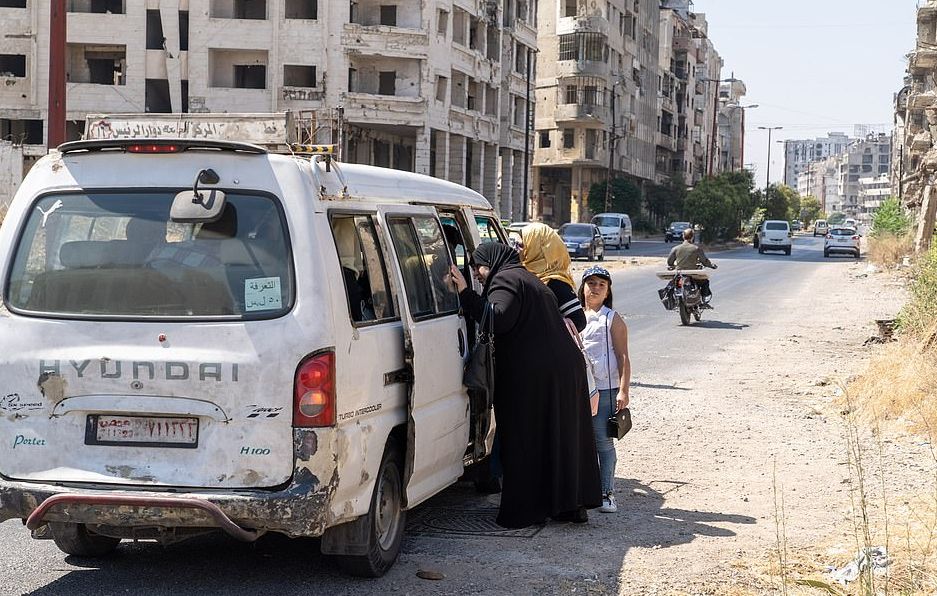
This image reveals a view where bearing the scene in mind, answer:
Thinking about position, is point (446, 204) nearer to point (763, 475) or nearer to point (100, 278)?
point (100, 278)

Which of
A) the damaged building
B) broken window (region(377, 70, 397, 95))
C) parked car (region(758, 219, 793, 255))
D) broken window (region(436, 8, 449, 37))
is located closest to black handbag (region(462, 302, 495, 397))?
the damaged building

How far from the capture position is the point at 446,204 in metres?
7.12

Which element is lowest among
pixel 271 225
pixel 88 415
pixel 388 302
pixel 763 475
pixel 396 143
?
pixel 763 475

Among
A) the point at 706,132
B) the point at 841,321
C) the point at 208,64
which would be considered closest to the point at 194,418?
the point at 841,321

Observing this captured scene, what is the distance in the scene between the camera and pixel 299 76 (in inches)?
2119

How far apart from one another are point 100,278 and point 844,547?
13.4 feet

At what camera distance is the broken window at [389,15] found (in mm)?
56375

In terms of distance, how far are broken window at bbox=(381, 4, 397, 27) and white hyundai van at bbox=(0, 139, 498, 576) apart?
5233 cm

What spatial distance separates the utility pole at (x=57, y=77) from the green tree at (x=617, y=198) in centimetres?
7386

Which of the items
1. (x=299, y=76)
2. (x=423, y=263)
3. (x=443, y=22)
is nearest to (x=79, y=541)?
(x=423, y=263)

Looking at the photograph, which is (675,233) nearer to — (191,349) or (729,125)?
(191,349)

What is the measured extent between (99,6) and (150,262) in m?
53.0

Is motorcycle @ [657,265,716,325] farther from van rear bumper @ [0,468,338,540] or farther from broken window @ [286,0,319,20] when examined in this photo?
broken window @ [286,0,319,20]

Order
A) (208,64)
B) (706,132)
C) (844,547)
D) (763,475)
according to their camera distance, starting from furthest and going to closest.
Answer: (706,132), (208,64), (763,475), (844,547)
